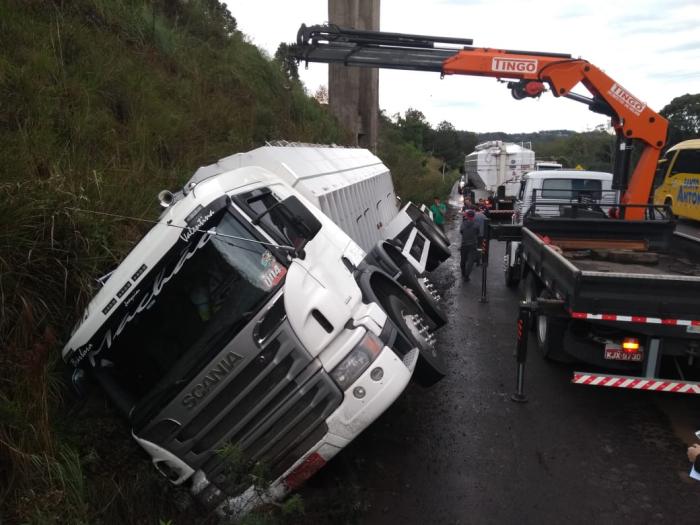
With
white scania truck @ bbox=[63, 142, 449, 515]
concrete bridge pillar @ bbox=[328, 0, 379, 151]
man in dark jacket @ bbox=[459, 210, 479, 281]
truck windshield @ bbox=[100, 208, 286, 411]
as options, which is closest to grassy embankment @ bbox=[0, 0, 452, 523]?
white scania truck @ bbox=[63, 142, 449, 515]

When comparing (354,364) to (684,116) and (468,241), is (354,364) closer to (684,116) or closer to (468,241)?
(468,241)

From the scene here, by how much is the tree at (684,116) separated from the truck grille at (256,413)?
4566cm

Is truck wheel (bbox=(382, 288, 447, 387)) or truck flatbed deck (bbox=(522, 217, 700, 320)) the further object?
truck flatbed deck (bbox=(522, 217, 700, 320))

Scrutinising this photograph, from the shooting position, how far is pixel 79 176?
6004 mm

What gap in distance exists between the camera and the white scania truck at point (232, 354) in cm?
390

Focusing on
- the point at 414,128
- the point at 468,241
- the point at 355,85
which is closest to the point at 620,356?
the point at 468,241

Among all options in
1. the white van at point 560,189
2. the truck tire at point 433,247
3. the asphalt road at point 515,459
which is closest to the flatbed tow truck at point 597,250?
the asphalt road at point 515,459

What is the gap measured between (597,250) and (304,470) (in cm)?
608

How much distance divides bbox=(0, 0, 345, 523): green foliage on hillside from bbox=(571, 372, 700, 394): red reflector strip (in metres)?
3.92

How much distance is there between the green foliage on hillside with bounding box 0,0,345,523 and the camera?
3.85 meters

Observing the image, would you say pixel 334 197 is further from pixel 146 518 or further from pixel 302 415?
pixel 146 518

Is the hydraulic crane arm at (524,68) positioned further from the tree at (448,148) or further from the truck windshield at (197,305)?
the tree at (448,148)

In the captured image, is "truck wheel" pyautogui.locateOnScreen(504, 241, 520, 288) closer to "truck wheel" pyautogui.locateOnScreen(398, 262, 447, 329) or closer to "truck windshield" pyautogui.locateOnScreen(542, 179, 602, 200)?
"truck windshield" pyautogui.locateOnScreen(542, 179, 602, 200)

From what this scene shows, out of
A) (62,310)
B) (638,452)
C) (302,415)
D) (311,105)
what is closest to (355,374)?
(302,415)
